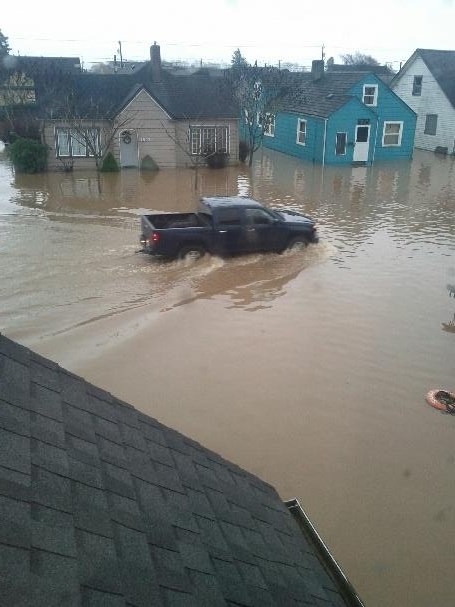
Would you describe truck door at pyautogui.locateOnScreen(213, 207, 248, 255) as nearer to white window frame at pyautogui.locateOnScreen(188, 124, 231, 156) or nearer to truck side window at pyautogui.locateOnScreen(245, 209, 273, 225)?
truck side window at pyautogui.locateOnScreen(245, 209, 273, 225)

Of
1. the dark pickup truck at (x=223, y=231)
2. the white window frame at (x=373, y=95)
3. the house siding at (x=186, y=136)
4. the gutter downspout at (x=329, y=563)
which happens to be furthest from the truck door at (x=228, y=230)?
the white window frame at (x=373, y=95)

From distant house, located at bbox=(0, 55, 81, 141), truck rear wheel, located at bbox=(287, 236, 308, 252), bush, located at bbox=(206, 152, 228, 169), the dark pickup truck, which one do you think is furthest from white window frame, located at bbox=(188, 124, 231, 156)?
truck rear wheel, located at bbox=(287, 236, 308, 252)

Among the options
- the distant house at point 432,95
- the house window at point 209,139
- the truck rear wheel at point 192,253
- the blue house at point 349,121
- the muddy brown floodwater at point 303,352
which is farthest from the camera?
the distant house at point 432,95

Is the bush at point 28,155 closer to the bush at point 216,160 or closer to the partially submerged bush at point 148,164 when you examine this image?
the partially submerged bush at point 148,164

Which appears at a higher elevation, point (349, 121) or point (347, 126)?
point (349, 121)

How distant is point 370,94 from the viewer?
32.2 metres

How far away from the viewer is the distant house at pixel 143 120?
27.8 m

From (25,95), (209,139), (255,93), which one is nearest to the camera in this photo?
(209,139)

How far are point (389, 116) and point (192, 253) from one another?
2417 centimetres

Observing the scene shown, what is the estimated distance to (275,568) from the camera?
9.52 ft

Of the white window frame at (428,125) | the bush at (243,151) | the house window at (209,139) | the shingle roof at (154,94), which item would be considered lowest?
the bush at (243,151)

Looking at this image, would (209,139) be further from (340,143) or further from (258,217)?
(258,217)

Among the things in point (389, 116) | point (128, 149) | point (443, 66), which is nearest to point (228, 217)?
point (128, 149)

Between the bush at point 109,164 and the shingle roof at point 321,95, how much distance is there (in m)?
12.6
